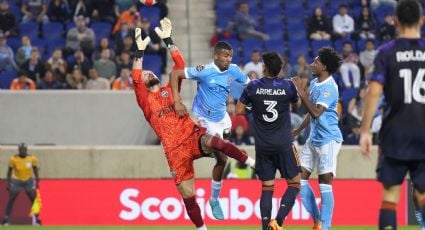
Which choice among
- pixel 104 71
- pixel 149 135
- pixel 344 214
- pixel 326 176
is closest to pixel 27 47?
pixel 104 71

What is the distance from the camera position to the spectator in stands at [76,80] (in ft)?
77.9

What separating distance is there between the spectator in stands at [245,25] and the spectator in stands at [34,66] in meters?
4.67

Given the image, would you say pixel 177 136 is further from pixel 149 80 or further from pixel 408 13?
pixel 408 13

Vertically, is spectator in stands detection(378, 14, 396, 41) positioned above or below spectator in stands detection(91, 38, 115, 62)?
above

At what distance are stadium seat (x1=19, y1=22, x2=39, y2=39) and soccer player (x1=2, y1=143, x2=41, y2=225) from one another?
443cm

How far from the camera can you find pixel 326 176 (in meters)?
14.0

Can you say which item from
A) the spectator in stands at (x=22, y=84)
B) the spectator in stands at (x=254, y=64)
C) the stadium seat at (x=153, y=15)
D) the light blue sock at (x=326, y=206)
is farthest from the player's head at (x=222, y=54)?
the stadium seat at (x=153, y=15)

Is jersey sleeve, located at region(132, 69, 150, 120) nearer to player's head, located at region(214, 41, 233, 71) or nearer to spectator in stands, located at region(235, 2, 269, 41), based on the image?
player's head, located at region(214, 41, 233, 71)

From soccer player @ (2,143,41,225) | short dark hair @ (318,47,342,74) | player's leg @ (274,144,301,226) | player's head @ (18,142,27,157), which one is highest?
short dark hair @ (318,47,342,74)

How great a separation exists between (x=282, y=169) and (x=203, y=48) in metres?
12.6

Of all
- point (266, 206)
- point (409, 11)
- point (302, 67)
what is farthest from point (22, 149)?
point (409, 11)

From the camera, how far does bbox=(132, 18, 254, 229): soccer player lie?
13.4 m

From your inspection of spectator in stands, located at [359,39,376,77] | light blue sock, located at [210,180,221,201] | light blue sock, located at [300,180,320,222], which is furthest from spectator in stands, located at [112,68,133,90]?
light blue sock, located at [300,180,320,222]

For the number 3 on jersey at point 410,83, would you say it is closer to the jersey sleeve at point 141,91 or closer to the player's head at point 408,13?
the player's head at point 408,13
